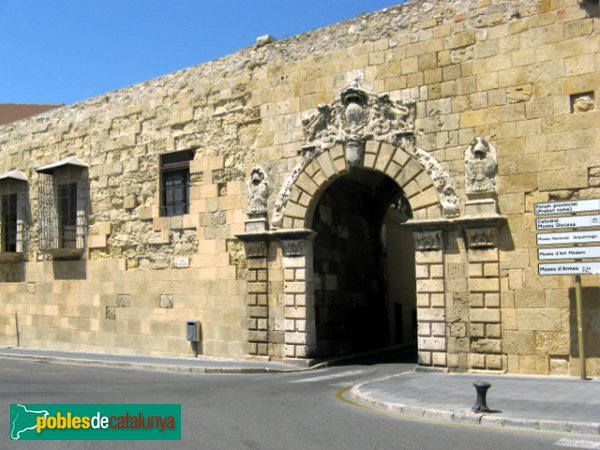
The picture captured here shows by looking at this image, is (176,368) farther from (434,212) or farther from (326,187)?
(434,212)

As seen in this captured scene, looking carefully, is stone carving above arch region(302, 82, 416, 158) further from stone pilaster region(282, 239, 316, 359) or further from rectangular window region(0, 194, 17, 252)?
rectangular window region(0, 194, 17, 252)

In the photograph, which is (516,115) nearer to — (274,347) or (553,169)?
(553,169)

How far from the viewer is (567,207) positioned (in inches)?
386

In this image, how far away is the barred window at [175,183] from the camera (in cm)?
1483

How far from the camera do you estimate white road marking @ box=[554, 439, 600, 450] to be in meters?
5.66

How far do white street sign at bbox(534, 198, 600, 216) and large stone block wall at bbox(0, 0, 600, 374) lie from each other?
0.39 metres

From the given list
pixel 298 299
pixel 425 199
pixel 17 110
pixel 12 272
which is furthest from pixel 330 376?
pixel 17 110

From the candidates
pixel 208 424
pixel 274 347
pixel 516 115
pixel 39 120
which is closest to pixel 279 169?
pixel 274 347

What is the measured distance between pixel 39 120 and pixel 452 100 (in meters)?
12.0

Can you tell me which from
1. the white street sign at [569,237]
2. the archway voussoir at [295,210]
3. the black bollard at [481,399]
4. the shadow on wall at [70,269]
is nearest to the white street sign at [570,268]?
the white street sign at [569,237]

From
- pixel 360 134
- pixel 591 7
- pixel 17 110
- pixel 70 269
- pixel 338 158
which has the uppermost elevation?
pixel 17 110

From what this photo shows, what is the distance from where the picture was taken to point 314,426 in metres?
6.73

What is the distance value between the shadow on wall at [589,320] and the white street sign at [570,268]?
471 millimetres

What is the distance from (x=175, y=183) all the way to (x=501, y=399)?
946cm
